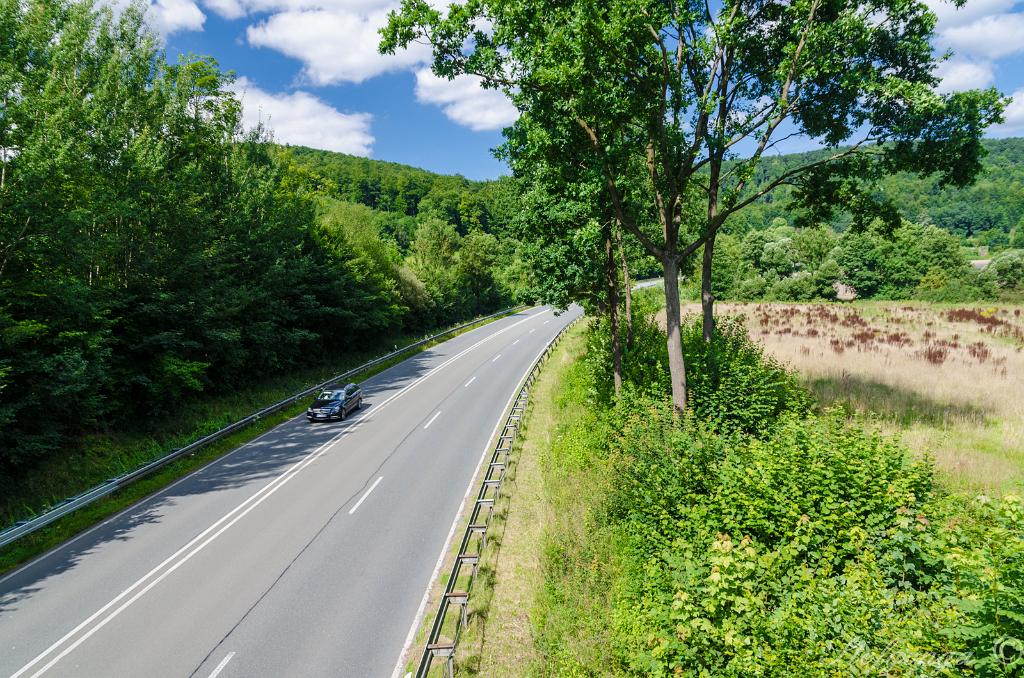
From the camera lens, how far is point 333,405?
24547mm

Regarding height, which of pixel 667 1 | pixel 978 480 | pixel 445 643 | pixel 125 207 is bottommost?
pixel 445 643

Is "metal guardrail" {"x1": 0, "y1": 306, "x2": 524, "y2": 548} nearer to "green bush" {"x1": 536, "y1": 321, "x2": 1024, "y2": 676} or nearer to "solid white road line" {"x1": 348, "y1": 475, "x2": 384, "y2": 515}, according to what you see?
"solid white road line" {"x1": 348, "y1": 475, "x2": 384, "y2": 515}

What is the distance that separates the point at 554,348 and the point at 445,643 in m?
31.2

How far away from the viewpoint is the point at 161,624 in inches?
410

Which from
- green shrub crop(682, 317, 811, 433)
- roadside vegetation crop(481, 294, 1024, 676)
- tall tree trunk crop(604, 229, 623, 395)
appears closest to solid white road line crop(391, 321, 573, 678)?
roadside vegetation crop(481, 294, 1024, 676)

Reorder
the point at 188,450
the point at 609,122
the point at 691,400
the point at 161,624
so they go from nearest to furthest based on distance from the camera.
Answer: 1. the point at 161,624
2. the point at 609,122
3. the point at 691,400
4. the point at 188,450

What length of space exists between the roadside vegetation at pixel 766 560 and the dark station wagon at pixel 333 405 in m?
13.8

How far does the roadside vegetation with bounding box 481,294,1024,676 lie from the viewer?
19.5 feet

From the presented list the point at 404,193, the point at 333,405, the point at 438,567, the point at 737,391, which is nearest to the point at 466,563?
the point at 438,567

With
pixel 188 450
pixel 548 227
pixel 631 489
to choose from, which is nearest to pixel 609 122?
pixel 548 227

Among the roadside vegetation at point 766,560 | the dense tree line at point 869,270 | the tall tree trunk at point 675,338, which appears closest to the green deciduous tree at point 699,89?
the tall tree trunk at point 675,338

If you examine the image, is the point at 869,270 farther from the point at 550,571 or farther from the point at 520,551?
the point at 550,571

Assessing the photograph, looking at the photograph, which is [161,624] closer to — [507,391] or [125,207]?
[125,207]

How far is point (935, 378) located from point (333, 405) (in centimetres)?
2682
